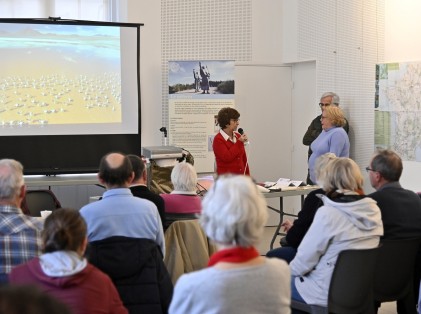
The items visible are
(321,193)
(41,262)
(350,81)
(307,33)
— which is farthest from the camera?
(307,33)

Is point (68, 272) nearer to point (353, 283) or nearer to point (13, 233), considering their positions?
point (13, 233)

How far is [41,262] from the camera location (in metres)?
2.47

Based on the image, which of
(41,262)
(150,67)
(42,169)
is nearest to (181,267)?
(41,262)

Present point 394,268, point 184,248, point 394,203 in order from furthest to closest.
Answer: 1. point 184,248
2. point 394,203
3. point 394,268

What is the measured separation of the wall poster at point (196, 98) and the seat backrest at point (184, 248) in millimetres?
4487

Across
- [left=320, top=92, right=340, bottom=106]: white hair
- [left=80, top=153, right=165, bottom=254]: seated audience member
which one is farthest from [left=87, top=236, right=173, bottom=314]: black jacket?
[left=320, top=92, right=340, bottom=106]: white hair

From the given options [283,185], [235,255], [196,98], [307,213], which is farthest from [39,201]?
[196,98]

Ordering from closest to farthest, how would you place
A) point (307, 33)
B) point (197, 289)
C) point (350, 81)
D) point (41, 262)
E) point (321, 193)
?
point (197, 289) < point (41, 262) < point (321, 193) < point (350, 81) < point (307, 33)

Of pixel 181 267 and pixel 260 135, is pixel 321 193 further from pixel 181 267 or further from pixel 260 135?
pixel 260 135

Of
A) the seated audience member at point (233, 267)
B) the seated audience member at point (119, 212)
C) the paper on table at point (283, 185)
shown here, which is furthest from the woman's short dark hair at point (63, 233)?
the paper on table at point (283, 185)

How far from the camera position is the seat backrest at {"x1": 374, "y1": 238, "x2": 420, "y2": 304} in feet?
12.2

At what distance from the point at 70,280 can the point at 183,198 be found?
1.97 metres

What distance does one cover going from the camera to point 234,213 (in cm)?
216

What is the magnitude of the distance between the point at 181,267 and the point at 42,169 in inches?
162
